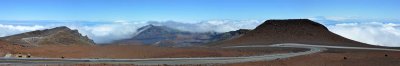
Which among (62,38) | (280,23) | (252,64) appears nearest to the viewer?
(252,64)

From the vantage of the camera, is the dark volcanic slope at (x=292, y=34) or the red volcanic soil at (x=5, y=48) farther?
the dark volcanic slope at (x=292, y=34)

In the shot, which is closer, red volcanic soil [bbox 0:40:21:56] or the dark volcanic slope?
red volcanic soil [bbox 0:40:21:56]

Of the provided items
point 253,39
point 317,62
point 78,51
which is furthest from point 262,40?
point 317,62

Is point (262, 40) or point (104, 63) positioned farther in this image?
point (262, 40)

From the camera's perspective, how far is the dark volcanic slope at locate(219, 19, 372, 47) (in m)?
139

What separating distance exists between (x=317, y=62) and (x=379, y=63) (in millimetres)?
7352

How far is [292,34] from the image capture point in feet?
474

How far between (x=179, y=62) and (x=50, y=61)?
47.9 ft

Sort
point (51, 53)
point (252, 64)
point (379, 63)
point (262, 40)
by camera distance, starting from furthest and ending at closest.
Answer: point (262, 40) → point (51, 53) → point (252, 64) → point (379, 63)

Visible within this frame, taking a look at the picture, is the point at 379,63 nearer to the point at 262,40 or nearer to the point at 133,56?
the point at 133,56

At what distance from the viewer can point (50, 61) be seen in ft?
214

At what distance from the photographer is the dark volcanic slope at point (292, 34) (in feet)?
457

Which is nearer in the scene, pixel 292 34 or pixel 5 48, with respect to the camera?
pixel 5 48

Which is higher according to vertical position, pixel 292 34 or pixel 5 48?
pixel 292 34
